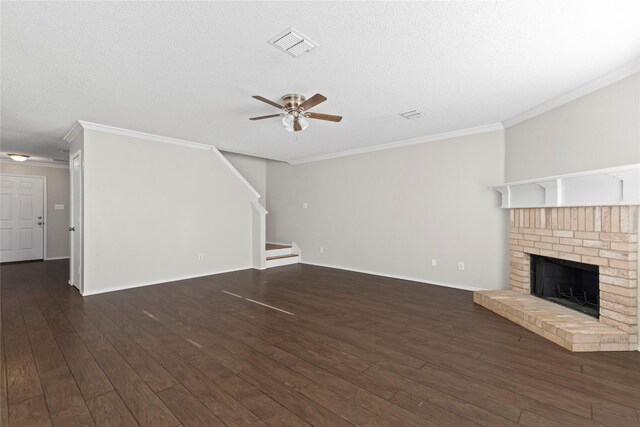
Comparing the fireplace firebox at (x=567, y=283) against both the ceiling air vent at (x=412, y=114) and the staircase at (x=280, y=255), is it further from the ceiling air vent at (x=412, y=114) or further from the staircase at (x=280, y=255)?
the staircase at (x=280, y=255)

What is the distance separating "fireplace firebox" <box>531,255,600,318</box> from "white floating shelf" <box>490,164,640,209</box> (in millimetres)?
668

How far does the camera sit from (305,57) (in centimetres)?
234

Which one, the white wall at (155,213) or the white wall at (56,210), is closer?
the white wall at (155,213)

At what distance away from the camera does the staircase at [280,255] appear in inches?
249

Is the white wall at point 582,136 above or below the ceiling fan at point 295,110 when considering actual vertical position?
below

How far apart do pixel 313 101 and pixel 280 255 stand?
14.6 feet

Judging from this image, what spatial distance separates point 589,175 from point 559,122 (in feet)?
2.77

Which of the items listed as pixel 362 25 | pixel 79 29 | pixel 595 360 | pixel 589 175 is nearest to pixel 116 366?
pixel 79 29

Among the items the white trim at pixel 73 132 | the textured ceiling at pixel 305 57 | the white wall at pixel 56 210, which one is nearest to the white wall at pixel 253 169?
the white trim at pixel 73 132

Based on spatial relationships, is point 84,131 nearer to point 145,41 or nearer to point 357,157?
point 145,41

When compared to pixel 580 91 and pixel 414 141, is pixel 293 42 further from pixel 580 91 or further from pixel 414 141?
pixel 414 141

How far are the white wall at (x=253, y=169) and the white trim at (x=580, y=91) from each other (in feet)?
17.7

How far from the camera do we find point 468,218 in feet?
14.5

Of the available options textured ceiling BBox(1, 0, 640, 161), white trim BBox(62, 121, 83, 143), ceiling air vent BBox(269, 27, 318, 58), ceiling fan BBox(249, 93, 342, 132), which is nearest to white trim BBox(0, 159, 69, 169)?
white trim BBox(62, 121, 83, 143)
